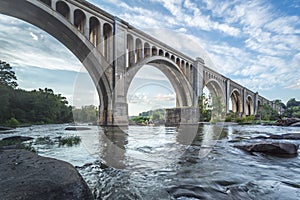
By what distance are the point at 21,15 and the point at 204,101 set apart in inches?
1161

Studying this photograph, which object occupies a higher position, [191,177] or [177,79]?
[177,79]

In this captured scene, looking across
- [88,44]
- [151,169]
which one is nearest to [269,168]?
[151,169]

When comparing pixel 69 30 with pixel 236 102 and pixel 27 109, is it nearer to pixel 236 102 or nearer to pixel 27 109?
pixel 27 109

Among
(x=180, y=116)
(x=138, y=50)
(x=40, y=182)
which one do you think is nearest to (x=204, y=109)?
(x=180, y=116)

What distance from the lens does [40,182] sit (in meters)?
1.85

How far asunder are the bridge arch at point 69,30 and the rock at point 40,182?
15414mm

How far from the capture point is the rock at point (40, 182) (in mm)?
1682

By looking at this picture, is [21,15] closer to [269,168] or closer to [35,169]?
[35,169]

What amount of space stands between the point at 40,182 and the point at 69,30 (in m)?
16.6

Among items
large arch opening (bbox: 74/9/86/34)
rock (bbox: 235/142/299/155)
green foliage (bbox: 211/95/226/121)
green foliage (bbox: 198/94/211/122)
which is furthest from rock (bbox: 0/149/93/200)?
green foliage (bbox: 211/95/226/121)

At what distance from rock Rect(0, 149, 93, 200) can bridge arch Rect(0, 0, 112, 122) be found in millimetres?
15414

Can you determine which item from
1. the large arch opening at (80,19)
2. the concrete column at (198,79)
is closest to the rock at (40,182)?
the large arch opening at (80,19)

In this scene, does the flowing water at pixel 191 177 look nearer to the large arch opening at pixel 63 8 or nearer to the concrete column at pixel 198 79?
the large arch opening at pixel 63 8

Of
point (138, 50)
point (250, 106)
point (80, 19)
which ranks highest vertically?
point (80, 19)
